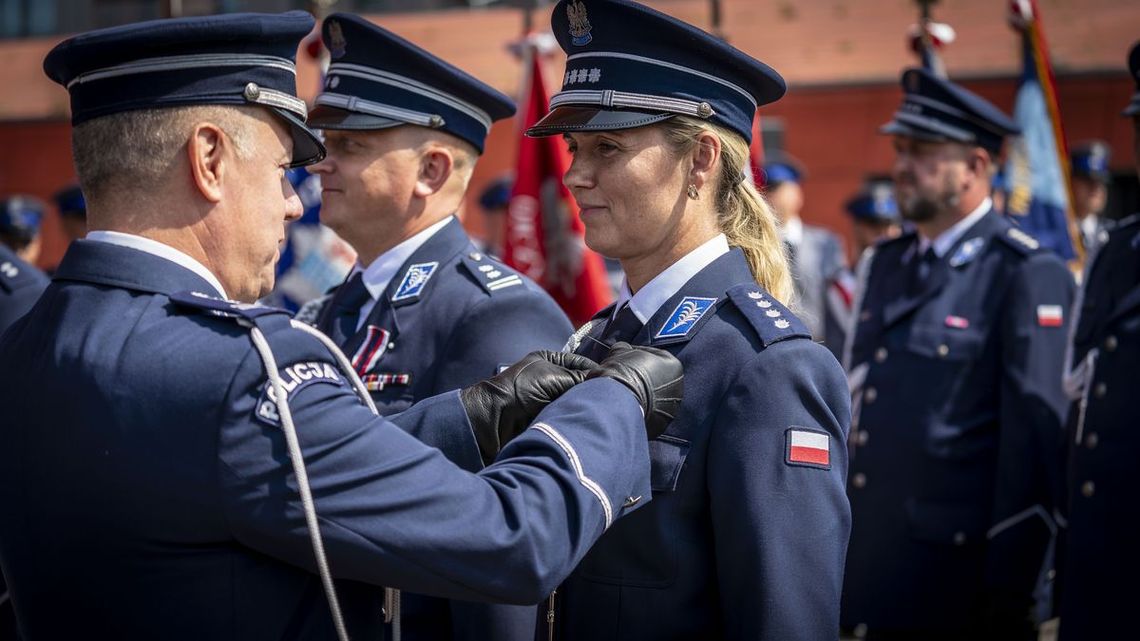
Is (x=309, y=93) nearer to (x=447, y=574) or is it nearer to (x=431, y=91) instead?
(x=431, y=91)

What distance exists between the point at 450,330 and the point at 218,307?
1354mm

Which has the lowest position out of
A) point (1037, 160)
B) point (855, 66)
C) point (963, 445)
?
point (963, 445)

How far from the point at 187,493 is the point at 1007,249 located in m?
3.75

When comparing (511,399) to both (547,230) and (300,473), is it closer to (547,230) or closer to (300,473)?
(300,473)

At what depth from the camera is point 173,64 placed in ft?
6.74

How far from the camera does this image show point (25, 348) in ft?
6.67

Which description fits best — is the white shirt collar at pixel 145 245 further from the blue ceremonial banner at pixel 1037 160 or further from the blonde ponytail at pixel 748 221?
the blue ceremonial banner at pixel 1037 160

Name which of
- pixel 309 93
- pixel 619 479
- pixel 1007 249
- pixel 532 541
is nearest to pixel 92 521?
pixel 532 541

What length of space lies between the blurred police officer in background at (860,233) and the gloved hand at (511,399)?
6.21 meters

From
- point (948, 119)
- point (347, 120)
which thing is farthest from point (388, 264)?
point (948, 119)

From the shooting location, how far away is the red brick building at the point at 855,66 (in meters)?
10.8

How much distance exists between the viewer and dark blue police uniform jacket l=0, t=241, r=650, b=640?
1841 mm

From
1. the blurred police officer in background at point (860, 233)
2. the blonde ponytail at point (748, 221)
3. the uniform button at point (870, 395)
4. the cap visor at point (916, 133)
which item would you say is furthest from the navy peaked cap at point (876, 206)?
the blonde ponytail at point (748, 221)

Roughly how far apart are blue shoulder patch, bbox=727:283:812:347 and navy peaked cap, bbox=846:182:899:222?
23.1ft
